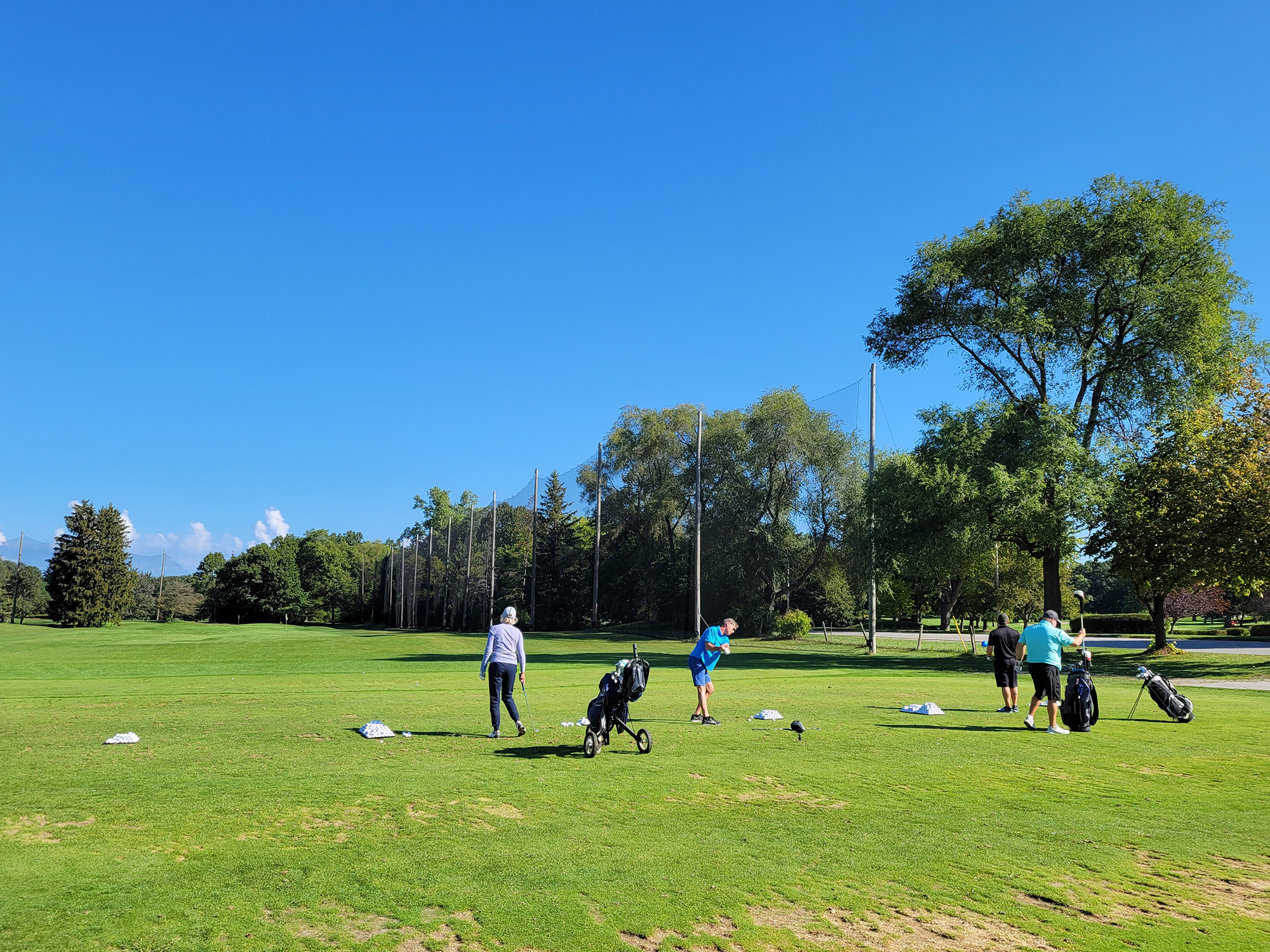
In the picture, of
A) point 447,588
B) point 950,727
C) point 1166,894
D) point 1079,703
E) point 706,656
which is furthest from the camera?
point 447,588

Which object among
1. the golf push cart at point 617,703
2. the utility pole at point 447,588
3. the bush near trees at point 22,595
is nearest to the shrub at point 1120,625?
the utility pole at point 447,588

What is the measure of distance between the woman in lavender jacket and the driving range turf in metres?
0.54

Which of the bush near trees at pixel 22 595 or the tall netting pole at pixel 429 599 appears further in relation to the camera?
the tall netting pole at pixel 429 599

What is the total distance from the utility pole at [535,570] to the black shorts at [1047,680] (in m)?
60.9

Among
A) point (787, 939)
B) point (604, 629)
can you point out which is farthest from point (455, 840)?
point (604, 629)

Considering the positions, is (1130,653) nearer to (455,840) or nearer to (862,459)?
(862,459)

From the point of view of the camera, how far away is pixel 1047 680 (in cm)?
1439

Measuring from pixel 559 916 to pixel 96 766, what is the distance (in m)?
7.34

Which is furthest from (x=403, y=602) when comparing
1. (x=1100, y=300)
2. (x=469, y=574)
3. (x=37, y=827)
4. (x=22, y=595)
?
(x=37, y=827)

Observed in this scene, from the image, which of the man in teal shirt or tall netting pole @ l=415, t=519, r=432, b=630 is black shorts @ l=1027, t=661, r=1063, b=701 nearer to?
the man in teal shirt

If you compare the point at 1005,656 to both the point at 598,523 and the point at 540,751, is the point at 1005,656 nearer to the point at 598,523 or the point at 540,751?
the point at 540,751

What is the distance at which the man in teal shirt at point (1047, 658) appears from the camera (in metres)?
14.2

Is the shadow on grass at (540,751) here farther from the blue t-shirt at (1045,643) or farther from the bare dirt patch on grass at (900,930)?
the blue t-shirt at (1045,643)

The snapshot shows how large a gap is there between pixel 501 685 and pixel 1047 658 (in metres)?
8.75
